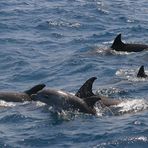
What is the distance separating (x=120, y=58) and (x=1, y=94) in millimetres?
8698

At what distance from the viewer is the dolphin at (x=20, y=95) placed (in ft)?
77.3

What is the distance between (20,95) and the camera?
23969 mm

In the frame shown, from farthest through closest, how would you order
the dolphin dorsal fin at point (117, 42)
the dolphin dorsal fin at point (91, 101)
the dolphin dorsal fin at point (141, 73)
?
1. the dolphin dorsal fin at point (117, 42)
2. the dolphin dorsal fin at point (141, 73)
3. the dolphin dorsal fin at point (91, 101)

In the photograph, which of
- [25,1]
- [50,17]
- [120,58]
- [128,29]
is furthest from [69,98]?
[25,1]

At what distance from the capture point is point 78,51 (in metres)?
32.2

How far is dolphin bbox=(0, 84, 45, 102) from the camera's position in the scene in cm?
2355

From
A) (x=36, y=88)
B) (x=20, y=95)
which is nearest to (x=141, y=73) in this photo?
(x=36, y=88)

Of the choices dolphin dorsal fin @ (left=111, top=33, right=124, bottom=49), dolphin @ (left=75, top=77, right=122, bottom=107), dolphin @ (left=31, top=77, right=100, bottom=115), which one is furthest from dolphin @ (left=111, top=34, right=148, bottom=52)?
dolphin @ (left=31, top=77, right=100, bottom=115)

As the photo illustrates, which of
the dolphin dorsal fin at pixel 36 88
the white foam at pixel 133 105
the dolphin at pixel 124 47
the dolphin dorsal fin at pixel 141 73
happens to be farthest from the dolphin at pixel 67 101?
the dolphin at pixel 124 47

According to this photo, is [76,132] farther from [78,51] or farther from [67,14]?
[67,14]

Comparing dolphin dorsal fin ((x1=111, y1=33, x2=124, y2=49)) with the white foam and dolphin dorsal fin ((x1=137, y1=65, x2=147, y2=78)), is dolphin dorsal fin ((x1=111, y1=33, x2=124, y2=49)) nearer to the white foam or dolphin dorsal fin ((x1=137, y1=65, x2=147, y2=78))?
dolphin dorsal fin ((x1=137, y1=65, x2=147, y2=78))

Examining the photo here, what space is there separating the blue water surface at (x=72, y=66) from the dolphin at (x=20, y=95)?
381 mm

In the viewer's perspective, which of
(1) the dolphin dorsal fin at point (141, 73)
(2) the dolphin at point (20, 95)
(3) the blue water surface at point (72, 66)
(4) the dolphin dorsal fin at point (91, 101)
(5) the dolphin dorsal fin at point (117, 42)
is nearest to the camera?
(3) the blue water surface at point (72, 66)

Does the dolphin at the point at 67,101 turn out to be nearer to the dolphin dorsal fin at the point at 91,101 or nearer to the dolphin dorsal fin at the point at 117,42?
the dolphin dorsal fin at the point at 91,101
